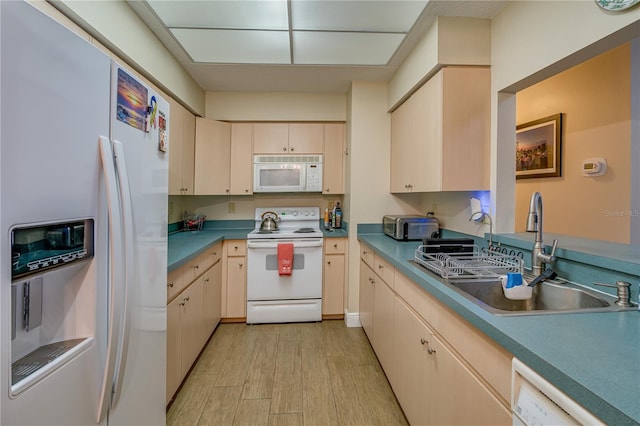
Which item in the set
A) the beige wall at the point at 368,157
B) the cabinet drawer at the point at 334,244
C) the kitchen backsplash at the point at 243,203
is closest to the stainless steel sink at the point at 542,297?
the beige wall at the point at 368,157

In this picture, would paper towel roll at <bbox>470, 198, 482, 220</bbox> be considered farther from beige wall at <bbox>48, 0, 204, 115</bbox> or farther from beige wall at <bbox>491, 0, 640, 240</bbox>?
beige wall at <bbox>48, 0, 204, 115</bbox>

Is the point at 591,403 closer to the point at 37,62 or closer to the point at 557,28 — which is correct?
the point at 37,62

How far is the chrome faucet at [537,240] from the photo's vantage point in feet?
4.25

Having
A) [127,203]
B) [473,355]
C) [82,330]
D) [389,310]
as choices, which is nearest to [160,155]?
[127,203]

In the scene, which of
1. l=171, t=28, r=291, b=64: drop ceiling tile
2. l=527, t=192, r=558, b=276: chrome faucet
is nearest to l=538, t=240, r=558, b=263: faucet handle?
l=527, t=192, r=558, b=276: chrome faucet

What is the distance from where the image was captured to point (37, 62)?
0.63 m

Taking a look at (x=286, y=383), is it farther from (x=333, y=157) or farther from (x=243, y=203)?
(x=333, y=157)

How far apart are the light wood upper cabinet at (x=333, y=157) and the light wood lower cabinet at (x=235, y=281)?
112 cm

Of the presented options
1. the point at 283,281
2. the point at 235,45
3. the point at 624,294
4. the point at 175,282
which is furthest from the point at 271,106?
Answer: the point at 624,294

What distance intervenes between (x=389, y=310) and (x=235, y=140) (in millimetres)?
2365

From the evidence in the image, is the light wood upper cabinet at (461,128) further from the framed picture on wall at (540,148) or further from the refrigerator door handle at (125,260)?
the refrigerator door handle at (125,260)

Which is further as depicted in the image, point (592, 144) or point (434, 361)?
point (592, 144)

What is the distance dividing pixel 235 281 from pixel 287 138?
63.7 inches

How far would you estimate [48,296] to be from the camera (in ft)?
2.43
